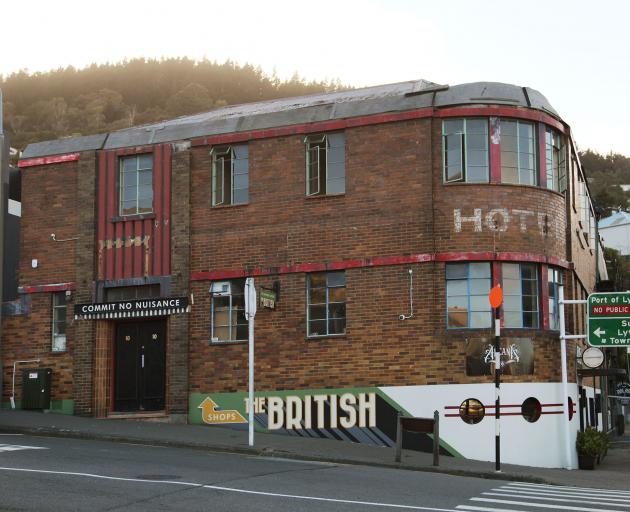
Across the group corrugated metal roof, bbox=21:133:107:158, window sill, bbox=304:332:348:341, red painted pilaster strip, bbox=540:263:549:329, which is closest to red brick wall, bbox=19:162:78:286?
corrugated metal roof, bbox=21:133:107:158

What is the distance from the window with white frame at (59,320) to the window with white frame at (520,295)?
38.2 feet

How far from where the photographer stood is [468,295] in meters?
22.6

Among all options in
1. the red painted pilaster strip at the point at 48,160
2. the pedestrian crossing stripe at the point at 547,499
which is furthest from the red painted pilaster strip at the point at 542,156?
the red painted pilaster strip at the point at 48,160

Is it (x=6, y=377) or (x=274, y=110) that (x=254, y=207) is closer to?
(x=274, y=110)

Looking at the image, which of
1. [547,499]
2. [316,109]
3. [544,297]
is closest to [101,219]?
[316,109]

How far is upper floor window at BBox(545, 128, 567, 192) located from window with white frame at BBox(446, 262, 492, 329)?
3.09m

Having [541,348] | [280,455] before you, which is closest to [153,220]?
[280,455]

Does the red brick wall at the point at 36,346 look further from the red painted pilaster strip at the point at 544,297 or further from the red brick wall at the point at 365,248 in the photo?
the red painted pilaster strip at the point at 544,297

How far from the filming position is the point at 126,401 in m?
25.7

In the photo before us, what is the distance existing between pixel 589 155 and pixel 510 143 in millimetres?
152966

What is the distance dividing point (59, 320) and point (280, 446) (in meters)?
8.64

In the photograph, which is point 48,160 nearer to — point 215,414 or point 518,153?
point 215,414

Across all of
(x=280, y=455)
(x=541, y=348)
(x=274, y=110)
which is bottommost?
(x=280, y=455)

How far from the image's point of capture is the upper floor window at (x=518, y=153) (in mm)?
23266
